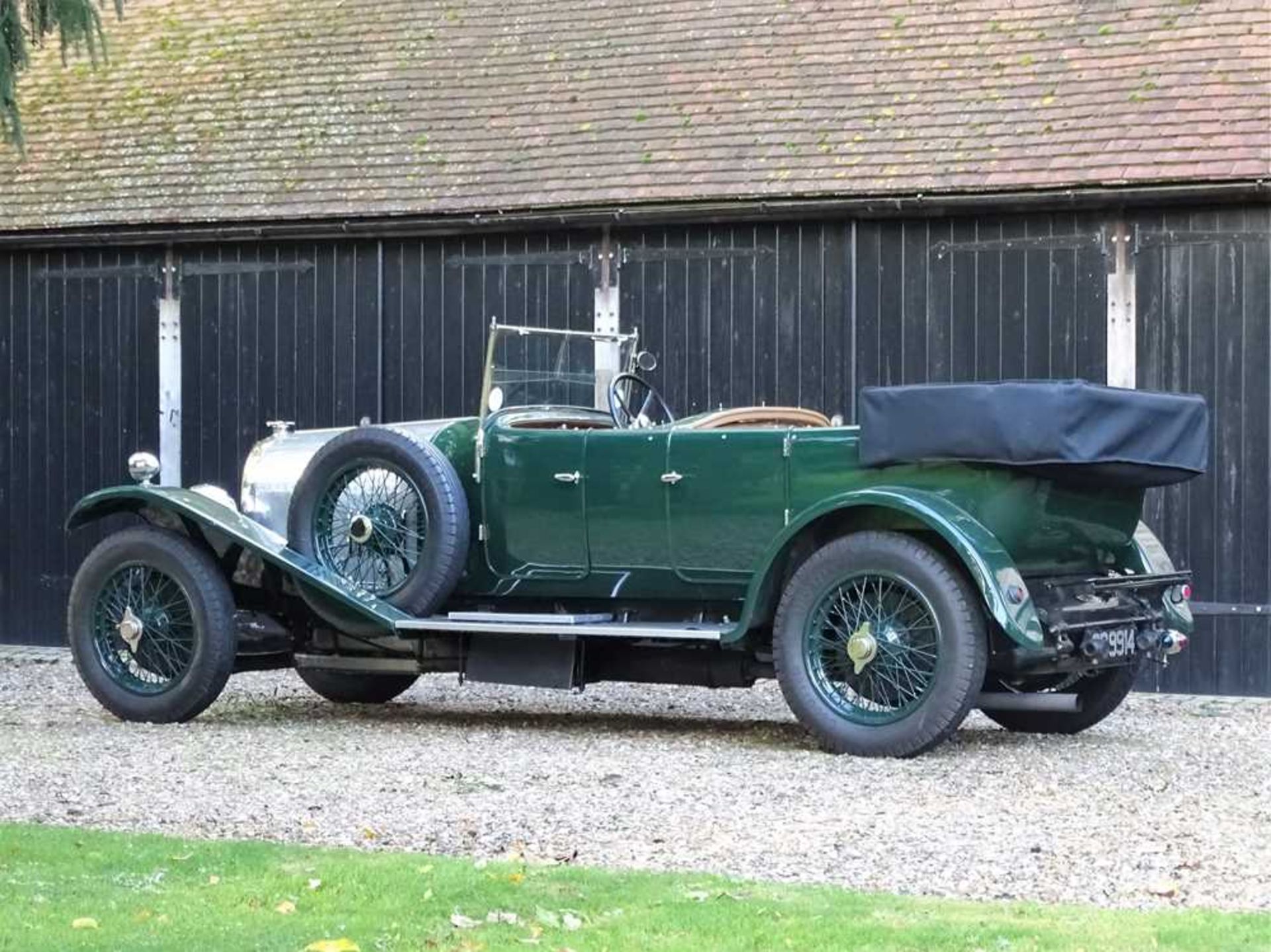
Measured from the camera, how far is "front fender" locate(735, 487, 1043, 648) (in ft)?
28.1

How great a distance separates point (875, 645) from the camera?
8875 mm

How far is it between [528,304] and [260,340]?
2101 mm

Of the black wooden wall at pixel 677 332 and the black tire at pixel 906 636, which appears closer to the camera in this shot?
the black tire at pixel 906 636

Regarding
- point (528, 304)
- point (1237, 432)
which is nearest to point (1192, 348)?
point (1237, 432)

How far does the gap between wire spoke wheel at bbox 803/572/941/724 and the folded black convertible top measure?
22.2 inches

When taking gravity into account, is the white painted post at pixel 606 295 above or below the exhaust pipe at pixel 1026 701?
above

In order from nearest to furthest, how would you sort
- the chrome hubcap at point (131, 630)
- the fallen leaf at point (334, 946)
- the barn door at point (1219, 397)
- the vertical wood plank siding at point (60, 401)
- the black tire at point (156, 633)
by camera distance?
the fallen leaf at point (334, 946) < the black tire at point (156, 633) < the chrome hubcap at point (131, 630) < the barn door at point (1219, 397) < the vertical wood plank siding at point (60, 401)

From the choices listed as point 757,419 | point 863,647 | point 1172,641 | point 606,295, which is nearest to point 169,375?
point 606,295

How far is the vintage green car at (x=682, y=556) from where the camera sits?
8844 millimetres

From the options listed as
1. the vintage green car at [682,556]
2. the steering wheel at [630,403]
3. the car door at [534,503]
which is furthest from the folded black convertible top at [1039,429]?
the steering wheel at [630,403]

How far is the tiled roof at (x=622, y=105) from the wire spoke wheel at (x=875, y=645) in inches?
173

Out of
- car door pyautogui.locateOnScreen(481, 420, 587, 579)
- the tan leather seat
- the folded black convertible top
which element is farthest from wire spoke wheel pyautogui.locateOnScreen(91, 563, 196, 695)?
the folded black convertible top

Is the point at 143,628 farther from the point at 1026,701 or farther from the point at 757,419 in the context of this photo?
the point at 1026,701

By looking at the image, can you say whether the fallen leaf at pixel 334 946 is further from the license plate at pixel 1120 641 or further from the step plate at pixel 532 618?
the license plate at pixel 1120 641
